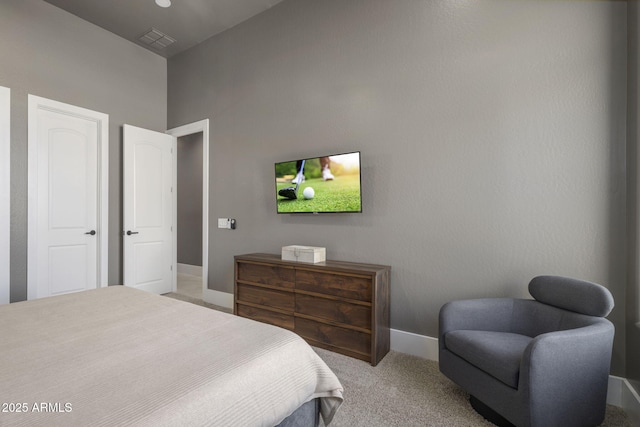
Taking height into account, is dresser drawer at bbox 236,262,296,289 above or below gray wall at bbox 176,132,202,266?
below

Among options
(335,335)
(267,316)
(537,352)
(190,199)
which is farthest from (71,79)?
(537,352)

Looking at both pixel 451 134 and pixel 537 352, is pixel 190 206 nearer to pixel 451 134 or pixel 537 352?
pixel 451 134

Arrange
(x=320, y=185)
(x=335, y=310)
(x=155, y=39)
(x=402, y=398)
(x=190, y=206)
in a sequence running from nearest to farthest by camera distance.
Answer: (x=402, y=398) < (x=335, y=310) < (x=320, y=185) < (x=155, y=39) < (x=190, y=206)

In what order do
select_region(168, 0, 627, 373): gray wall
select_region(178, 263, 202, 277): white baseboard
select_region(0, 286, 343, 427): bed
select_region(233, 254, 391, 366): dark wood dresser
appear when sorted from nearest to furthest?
select_region(0, 286, 343, 427): bed → select_region(168, 0, 627, 373): gray wall → select_region(233, 254, 391, 366): dark wood dresser → select_region(178, 263, 202, 277): white baseboard

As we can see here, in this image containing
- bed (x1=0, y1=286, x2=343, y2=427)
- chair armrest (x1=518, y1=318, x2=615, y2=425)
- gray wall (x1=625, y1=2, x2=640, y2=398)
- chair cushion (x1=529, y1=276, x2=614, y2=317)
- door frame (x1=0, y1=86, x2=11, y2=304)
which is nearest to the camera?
bed (x1=0, y1=286, x2=343, y2=427)

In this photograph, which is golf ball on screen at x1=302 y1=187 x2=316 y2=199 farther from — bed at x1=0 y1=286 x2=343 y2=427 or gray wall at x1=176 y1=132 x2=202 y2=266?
gray wall at x1=176 y1=132 x2=202 y2=266

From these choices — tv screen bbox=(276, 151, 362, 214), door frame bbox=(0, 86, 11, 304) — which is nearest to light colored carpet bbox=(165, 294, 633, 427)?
tv screen bbox=(276, 151, 362, 214)

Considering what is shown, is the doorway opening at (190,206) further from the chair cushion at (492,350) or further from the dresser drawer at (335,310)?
the chair cushion at (492,350)

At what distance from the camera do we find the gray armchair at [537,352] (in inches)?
55.9

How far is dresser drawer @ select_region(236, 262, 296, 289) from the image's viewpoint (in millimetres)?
2801

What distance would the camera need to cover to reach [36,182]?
10.6 feet

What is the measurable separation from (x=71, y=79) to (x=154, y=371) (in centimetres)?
405

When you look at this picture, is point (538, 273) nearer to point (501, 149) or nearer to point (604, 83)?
point (501, 149)

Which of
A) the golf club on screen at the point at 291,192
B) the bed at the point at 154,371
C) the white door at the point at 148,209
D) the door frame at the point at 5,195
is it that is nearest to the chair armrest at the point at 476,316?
the bed at the point at 154,371
